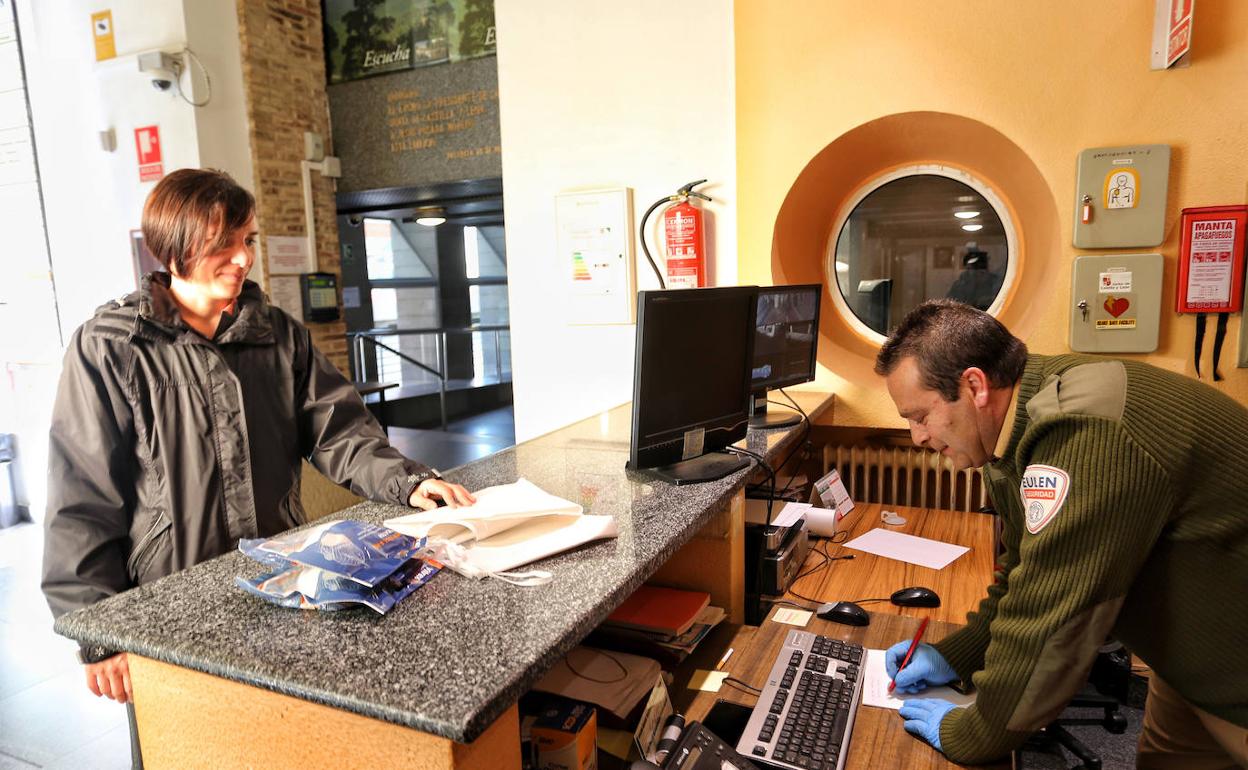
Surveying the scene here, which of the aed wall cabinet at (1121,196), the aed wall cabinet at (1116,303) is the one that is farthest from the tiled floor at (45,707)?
the aed wall cabinet at (1121,196)

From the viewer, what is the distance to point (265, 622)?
998 mm

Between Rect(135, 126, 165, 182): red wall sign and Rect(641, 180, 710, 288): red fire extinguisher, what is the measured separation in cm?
Result: 319

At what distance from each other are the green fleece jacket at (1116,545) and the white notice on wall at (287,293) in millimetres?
4593

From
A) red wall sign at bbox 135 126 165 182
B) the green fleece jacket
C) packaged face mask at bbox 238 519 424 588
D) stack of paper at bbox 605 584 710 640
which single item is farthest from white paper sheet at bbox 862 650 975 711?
red wall sign at bbox 135 126 165 182

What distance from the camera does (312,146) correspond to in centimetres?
502

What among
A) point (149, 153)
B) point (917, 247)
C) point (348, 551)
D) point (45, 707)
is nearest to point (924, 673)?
point (348, 551)

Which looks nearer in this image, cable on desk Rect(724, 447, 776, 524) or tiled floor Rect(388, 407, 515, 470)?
cable on desk Rect(724, 447, 776, 524)

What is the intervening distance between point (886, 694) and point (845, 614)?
1.07ft

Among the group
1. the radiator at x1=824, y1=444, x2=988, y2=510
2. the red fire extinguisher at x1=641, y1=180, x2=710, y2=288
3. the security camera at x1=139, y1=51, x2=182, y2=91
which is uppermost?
the security camera at x1=139, y1=51, x2=182, y2=91

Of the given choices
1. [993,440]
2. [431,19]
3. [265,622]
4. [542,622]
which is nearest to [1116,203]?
[993,440]

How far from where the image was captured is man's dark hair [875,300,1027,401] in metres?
1.47

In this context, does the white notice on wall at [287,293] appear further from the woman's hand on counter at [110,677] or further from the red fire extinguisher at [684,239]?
the woman's hand on counter at [110,677]

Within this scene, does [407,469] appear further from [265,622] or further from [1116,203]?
[1116,203]

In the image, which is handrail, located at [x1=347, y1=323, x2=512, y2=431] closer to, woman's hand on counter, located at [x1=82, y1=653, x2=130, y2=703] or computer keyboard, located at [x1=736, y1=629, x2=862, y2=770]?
woman's hand on counter, located at [x1=82, y1=653, x2=130, y2=703]
